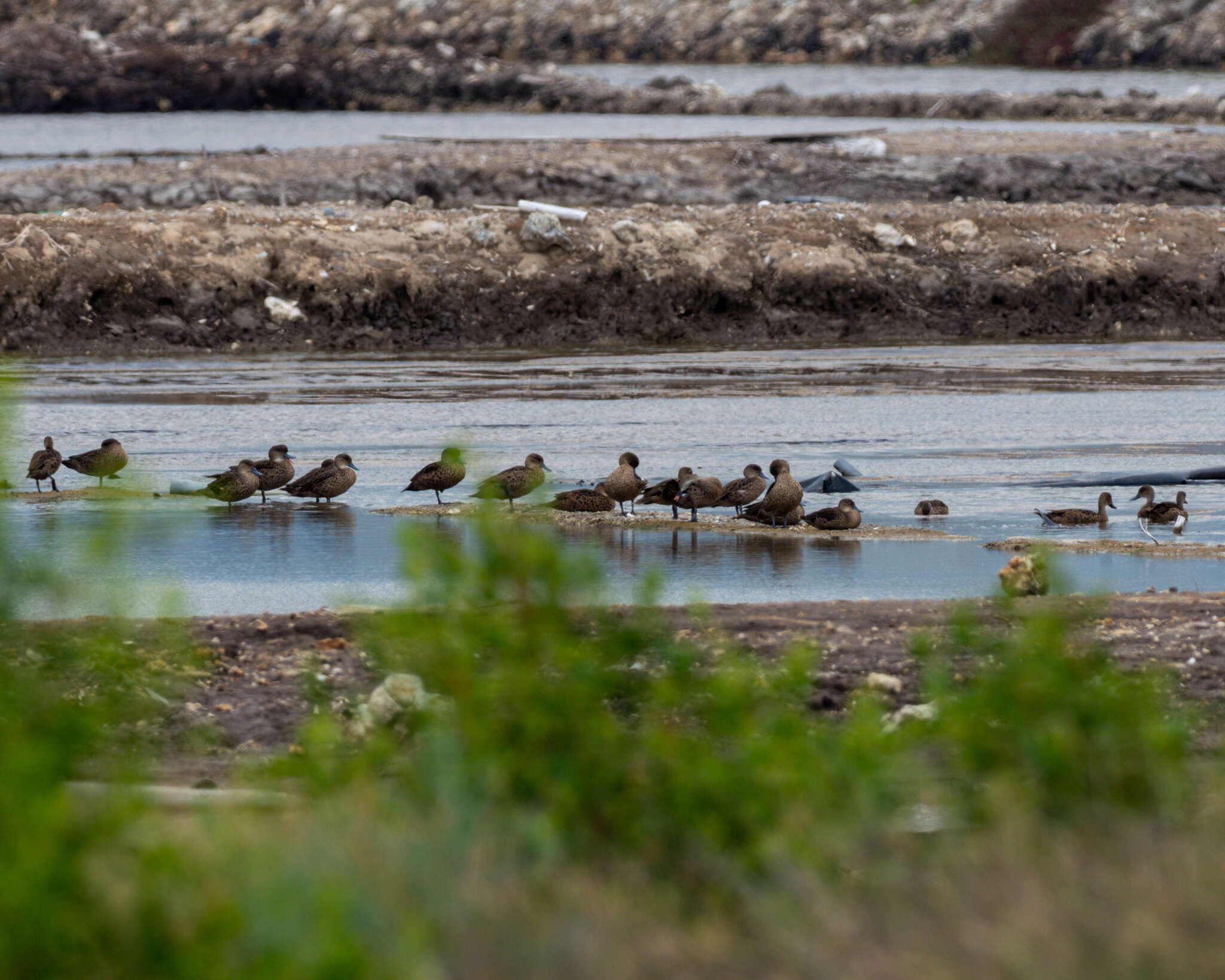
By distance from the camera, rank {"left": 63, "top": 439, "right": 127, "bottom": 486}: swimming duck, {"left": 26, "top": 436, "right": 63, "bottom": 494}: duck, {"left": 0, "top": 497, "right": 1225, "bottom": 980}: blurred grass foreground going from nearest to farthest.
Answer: {"left": 0, "top": 497, "right": 1225, "bottom": 980}: blurred grass foreground, {"left": 26, "top": 436, "right": 63, "bottom": 494}: duck, {"left": 63, "top": 439, "right": 127, "bottom": 486}: swimming duck

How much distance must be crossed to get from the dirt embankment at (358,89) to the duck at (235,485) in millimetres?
47999

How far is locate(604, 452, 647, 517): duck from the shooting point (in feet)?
41.3

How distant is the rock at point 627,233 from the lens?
88.6 ft

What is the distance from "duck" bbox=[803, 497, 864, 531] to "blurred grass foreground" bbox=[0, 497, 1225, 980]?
22.2ft

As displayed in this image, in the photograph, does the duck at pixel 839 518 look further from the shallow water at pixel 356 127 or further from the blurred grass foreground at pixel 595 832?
the shallow water at pixel 356 127

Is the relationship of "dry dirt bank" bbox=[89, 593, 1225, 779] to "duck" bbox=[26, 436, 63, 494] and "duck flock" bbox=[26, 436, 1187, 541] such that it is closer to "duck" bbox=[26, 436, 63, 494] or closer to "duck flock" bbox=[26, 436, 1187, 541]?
"duck flock" bbox=[26, 436, 1187, 541]

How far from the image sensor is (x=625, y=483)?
12.6 meters

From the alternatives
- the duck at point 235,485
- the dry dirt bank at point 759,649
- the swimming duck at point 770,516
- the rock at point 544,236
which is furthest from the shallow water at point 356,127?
the dry dirt bank at point 759,649

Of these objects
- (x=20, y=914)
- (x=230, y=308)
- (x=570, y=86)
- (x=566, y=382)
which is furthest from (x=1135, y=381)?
(x=570, y=86)

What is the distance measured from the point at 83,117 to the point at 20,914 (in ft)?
209

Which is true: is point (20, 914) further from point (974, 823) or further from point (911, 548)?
point (911, 548)

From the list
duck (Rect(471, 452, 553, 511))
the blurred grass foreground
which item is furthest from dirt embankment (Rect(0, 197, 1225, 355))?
the blurred grass foreground

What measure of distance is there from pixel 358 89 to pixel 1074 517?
192ft

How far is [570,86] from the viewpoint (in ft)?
215
